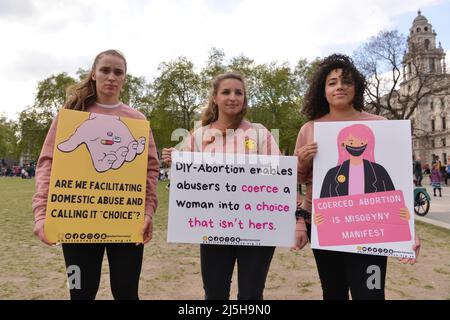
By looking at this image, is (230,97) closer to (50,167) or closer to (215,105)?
(215,105)

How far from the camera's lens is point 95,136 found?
2.31 metres

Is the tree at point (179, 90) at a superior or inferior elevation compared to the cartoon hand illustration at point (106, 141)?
superior

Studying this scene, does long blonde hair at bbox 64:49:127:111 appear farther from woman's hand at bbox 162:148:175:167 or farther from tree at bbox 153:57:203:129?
tree at bbox 153:57:203:129

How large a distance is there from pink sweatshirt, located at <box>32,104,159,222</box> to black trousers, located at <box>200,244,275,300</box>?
0.50m

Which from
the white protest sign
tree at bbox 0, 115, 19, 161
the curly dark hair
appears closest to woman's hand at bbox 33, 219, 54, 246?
A: the white protest sign

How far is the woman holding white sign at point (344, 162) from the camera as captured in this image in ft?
7.27

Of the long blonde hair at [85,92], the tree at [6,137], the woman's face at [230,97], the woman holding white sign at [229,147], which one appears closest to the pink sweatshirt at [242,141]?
the woman holding white sign at [229,147]

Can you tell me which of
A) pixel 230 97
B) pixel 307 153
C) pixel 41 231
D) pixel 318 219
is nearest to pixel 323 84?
pixel 307 153

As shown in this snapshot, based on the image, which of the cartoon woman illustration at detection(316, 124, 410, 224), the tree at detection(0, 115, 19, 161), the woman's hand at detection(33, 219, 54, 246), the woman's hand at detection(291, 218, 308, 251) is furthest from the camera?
the tree at detection(0, 115, 19, 161)

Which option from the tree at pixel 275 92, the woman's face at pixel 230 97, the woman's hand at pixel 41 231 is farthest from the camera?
the tree at pixel 275 92

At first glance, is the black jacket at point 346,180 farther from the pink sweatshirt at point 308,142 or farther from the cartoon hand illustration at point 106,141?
the cartoon hand illustration at point 106,141

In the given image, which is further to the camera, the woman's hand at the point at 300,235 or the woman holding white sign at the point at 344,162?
the woman's hand at the point at 300,235

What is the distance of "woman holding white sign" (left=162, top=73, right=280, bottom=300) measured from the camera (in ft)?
7.54
